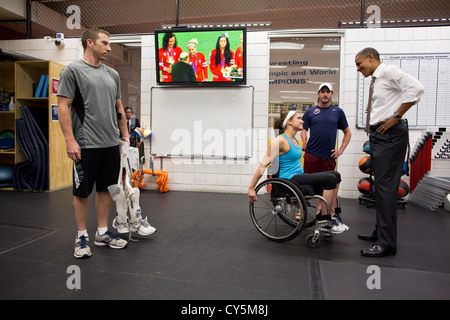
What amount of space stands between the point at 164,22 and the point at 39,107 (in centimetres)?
330

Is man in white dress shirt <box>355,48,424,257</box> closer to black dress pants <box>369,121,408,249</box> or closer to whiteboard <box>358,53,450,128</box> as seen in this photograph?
black dress pants <box>369,121,408,249</box>

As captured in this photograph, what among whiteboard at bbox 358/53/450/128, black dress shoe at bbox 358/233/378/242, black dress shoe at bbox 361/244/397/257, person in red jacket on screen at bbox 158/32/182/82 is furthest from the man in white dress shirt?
person in red jacket on screen at bbox 158/32/182/82

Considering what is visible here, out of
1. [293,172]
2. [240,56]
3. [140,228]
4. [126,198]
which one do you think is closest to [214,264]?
[140,228]

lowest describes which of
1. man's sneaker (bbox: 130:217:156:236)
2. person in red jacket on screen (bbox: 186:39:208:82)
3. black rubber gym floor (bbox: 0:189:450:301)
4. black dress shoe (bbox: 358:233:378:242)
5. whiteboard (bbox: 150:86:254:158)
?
black rubber gym floor (bbox: 0:189:450:301)

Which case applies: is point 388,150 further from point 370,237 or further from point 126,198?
point 126,198

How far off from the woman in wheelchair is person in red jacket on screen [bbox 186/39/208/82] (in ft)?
6.92

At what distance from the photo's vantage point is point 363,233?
8.24 feet

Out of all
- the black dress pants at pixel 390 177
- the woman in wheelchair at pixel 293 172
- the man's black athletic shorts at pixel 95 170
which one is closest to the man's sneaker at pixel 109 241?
the man's black athletic shorts at pixel 95 170

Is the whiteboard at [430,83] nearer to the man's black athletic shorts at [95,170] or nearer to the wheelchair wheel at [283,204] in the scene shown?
the wheelchair wheel at [283,204]

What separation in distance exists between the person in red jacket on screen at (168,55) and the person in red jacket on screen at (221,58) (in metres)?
0.49

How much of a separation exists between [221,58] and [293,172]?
2385 mm

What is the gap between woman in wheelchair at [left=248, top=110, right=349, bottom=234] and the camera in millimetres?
2129

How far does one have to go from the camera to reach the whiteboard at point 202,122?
421 centimetres
